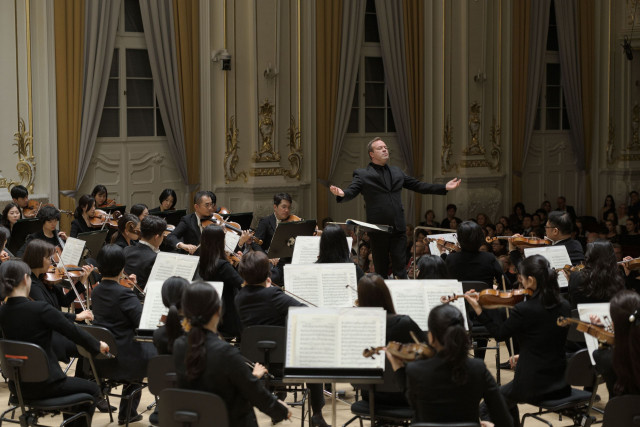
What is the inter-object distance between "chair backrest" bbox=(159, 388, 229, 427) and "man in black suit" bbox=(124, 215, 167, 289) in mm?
2923

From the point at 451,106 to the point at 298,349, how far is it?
9966 mm

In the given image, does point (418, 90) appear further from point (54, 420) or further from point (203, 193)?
point (54, 420)

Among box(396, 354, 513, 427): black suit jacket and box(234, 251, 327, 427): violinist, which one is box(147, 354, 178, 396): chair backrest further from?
box(396, 354, 513, 427): black suit jacket

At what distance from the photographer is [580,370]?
525cm

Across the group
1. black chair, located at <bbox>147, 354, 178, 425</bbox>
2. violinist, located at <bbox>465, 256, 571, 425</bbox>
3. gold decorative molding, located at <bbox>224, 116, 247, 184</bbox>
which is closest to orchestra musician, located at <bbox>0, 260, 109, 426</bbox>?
black chair, located at <bbox>147, 354, 178, 425</bbox>

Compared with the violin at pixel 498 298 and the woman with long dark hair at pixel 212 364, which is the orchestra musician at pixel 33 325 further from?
the violin at pixel 498 298

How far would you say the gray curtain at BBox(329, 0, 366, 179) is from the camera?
523 inches

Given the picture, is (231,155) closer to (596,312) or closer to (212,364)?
(596,312)

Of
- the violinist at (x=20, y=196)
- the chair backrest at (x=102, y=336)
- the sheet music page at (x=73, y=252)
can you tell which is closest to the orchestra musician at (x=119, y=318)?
the chair backrest at (x=102, y=336)

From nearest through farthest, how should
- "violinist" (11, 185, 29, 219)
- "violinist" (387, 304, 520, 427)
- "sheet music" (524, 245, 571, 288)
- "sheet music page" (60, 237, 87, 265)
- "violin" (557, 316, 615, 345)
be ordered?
"violinist" (387, 304, 520, 427) < "violin" (557, 316, 615, 345) < "sheet music" (524, 245, 571, 288) < "sheet music page" (60, 237, 87, 265) < "violinist" (11, 185, 29, 219)

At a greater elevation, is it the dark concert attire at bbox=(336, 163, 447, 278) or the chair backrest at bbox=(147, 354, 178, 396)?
the dark concert attire at bbox=(336, 163, 447, 278)

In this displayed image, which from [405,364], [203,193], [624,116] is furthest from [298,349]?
[624,116]

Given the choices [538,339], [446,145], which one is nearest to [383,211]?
[538,339]

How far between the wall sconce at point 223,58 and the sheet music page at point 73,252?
528cm
